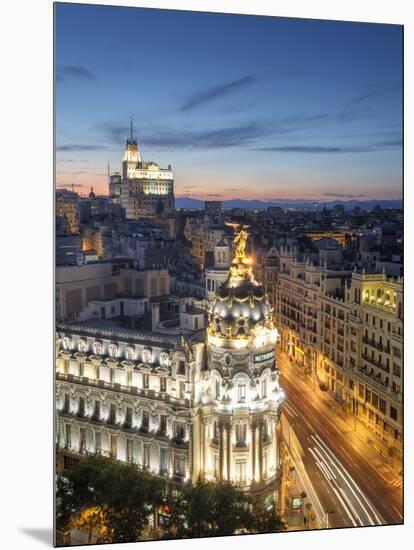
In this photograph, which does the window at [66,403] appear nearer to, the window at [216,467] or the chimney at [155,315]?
the chimney at [155,315]

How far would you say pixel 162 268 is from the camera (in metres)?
8.86

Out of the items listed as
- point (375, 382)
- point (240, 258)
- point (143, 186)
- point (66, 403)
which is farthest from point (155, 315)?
point (375, 382)

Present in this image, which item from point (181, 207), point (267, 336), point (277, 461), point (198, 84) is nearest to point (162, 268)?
point (181, 207)

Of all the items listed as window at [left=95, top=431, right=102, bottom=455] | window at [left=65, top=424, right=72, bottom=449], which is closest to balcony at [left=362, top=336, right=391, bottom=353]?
window at [left=95, top=431, right=102, bottom=455]

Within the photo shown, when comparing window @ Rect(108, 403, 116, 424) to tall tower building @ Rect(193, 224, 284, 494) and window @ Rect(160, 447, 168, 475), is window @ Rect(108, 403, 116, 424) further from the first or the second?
tall tower building @ Rect(193, 224, 284, 494)

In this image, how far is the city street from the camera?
8641mm

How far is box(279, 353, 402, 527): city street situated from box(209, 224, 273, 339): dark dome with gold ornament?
1.99 ft

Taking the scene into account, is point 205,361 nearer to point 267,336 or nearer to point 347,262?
point 267,336

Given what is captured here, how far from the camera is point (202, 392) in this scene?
895 centimetres

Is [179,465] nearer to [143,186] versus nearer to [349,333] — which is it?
[349,333]

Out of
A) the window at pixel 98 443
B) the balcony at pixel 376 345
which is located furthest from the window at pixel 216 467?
the balcony at pixel 376 345

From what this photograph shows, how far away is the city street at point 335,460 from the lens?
8641 millimetres

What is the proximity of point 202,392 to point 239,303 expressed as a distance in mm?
1218
